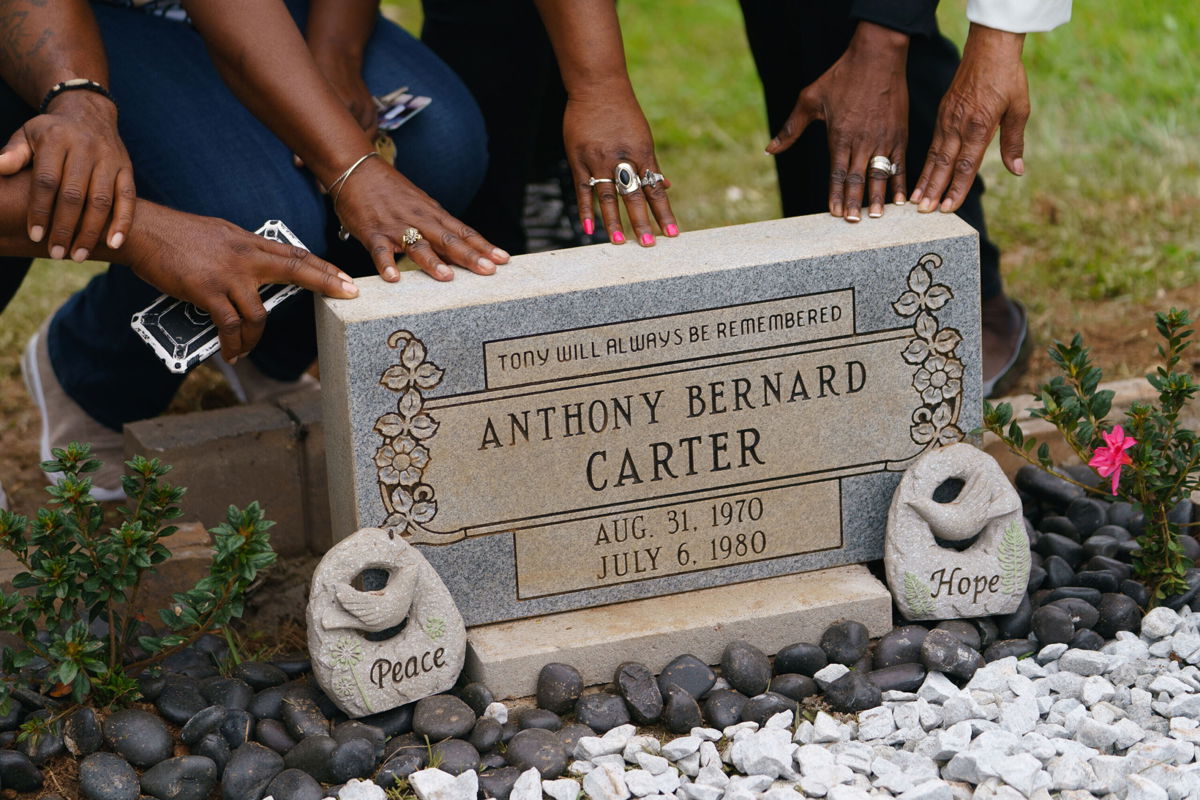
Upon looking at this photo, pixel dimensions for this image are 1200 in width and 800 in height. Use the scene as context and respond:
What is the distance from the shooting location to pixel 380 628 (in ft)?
6.97

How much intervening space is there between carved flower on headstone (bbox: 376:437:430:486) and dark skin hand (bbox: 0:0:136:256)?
52 cm

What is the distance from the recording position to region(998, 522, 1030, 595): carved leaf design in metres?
2.34

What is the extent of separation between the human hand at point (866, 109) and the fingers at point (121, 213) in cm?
116

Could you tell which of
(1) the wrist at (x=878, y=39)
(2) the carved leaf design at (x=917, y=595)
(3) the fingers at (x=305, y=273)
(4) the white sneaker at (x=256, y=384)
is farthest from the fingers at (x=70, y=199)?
(2) the carved leaf design at (x=917, y=595)

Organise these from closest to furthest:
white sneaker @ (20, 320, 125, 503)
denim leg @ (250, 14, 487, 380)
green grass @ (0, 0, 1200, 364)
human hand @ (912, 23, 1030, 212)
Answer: human hand @ (912, 23, 1030, 212), denim leg @ (250, 14, 487, 380), white sneaker @ (20, 320, 125, 503), green grass @ (0, 0, 1200, 364)

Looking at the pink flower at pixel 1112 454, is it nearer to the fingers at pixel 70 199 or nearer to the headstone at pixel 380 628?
the headstone at pixel 380 628

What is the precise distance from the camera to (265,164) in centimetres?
267

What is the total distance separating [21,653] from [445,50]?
187cm

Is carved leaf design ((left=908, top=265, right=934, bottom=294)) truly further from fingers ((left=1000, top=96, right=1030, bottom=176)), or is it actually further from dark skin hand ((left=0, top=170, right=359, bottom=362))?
dark skin hand ((left=0, top=170, right=359, bottom=362))

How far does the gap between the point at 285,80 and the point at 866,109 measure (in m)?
1.00

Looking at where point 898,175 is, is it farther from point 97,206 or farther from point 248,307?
point 97,206

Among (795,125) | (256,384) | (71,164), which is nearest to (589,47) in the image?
(795,125)

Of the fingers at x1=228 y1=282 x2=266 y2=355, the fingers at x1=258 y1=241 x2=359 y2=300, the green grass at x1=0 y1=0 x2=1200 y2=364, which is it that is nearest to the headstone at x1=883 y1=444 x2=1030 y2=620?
the fingers at x1=258 y1=241 x2=359 y2=300

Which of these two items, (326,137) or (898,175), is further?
(898,175)
